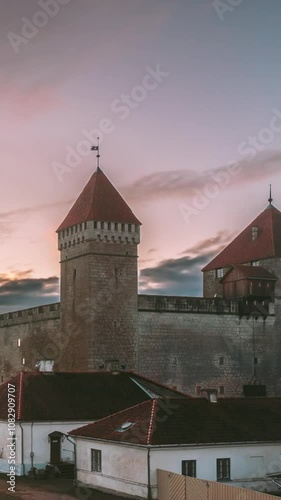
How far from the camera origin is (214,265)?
68.2 metres

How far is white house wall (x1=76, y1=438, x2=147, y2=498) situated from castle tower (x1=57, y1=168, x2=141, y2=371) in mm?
16728

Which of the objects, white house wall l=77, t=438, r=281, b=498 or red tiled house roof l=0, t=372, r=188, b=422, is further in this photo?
red tiled house roof l=0, t=372, r=188, b=422

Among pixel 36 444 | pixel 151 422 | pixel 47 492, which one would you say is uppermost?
pixel 151 422

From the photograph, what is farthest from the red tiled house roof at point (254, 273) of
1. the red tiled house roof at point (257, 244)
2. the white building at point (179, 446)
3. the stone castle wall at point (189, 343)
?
the white building at point (179, 446)

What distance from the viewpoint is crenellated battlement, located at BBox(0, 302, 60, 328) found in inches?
2365

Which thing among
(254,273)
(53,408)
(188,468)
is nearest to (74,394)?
(53,408)

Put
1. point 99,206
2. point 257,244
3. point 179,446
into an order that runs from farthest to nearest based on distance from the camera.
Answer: point 257,244 → point 99,206 → point 179,446

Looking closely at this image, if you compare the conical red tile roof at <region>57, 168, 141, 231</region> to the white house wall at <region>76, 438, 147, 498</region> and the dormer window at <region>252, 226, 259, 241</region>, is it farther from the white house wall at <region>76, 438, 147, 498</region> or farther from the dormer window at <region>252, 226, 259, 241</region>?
the white house wall at <region>76, 438, 147, 498</region>

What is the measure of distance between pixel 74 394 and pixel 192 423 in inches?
397

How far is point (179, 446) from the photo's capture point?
1304 inches

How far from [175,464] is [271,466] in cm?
462

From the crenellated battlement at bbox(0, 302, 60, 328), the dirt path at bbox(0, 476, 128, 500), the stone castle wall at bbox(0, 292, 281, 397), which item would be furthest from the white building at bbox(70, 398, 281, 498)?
the crenellated battlement at bbox(0, 302, 60, 328)

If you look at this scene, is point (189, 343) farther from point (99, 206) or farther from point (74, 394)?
point (74, 394)

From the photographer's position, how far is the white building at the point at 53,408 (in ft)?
131
